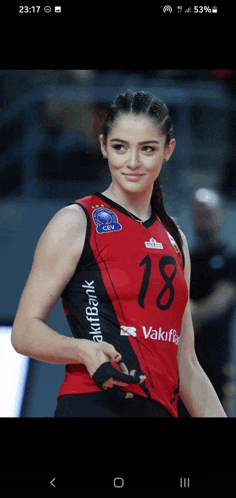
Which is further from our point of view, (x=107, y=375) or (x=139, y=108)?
(x=139, y=108)

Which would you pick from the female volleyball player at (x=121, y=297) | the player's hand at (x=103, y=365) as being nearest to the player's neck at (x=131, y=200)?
the female volleyball player at (x=121, y=297)

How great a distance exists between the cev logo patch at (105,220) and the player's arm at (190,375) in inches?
8.3

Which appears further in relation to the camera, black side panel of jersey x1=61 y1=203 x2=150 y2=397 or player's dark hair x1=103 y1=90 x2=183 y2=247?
player's dark hair x1=103 y1=90 x2=183 y2=247

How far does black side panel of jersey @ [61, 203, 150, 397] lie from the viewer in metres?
1.68

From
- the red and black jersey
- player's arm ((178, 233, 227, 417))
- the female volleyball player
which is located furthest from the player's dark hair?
player's arm ((178, 233, 227, 417))

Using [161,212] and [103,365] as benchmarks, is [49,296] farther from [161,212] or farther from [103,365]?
[161,212]

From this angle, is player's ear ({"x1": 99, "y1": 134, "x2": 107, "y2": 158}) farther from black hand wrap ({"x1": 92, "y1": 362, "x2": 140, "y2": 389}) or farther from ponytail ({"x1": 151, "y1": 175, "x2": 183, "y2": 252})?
black hand wrap ({"x1": 92, "y1": 362, "x2": 140, "y2": 389})

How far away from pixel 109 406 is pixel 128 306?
22 cm

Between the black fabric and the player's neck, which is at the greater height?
the player's neck

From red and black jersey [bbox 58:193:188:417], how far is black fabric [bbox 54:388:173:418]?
0.6 inches

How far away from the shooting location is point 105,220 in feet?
5.85

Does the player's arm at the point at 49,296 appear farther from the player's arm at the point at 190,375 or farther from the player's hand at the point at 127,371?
the player's arm at the point at 190,375
